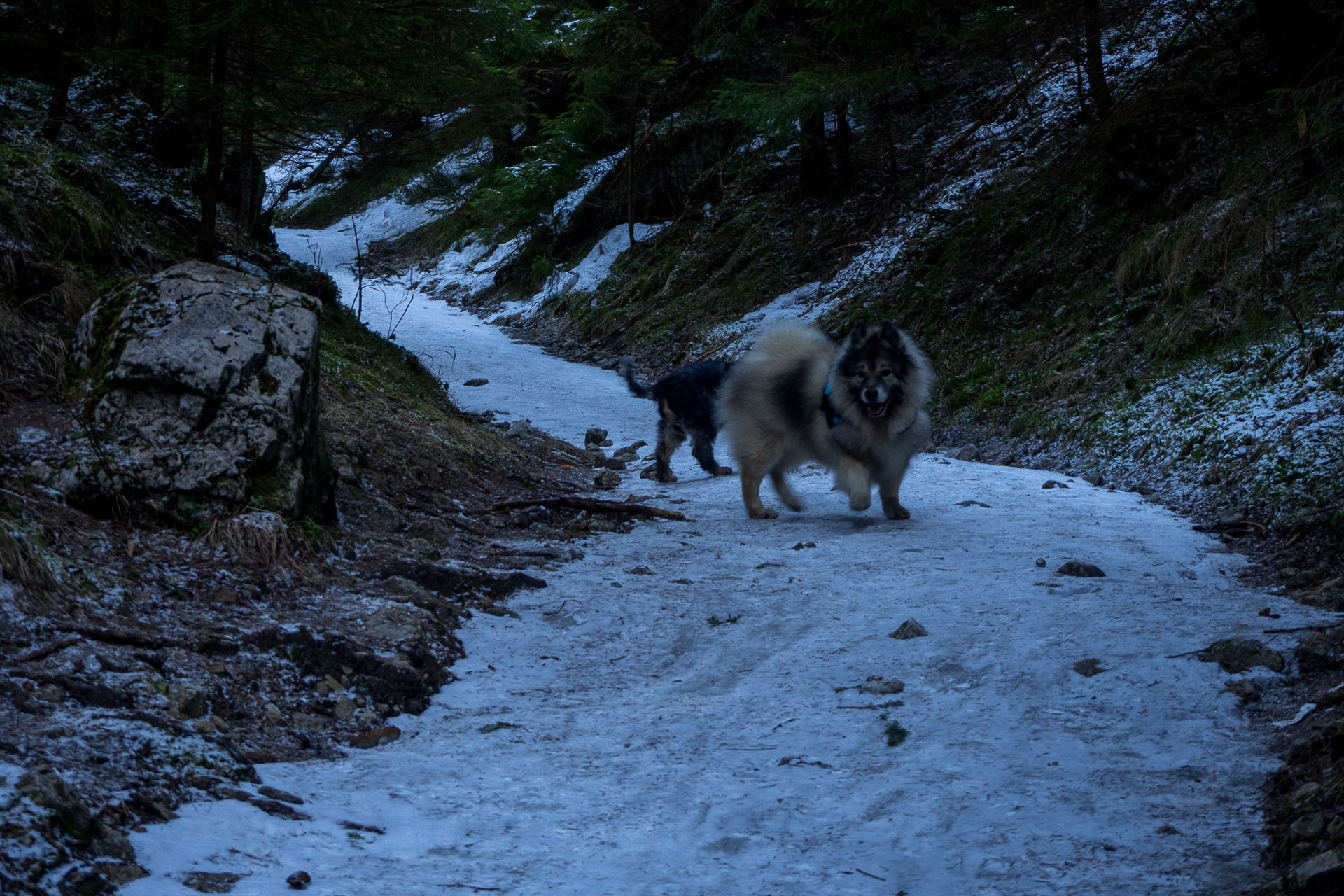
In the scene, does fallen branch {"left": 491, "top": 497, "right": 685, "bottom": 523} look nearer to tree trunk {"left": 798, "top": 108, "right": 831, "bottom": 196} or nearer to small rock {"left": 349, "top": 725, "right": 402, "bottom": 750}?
small rock {"left": 349, "top": 725, "right": 402, "bottom": 750}

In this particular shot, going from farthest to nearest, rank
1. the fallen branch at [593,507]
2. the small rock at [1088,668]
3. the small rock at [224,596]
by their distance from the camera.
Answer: the fallen branch at [593,507] → the small rock at [224,596] → the small rock at [1088,668]

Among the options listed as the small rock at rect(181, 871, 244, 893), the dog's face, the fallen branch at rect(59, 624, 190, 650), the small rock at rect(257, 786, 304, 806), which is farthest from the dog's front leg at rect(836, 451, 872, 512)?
the small rock at rect(181, 871, 244, 893)

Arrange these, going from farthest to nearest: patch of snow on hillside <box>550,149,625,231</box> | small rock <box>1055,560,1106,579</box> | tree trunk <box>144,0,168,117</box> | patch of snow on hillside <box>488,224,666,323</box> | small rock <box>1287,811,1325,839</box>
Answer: patch of snow on hillside <box>550,149,625,231</box>
patch of snow on hillside <box>488,224,666,323</box>
tree trunk <box>144,0,168,117</box>
small rock <box>1055,560,1106,579</box>
small rock <box>1287,811,1325,839</box>

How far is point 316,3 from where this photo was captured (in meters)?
7.68

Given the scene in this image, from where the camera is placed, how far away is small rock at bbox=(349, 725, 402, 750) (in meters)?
3.45

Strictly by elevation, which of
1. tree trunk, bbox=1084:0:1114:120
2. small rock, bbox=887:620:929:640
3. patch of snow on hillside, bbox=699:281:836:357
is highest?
tree trunk, bbox=1084:0:1114:120

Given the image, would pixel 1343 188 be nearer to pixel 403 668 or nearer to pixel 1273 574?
pixel 1273 574

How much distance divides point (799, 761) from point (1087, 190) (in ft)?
36.1

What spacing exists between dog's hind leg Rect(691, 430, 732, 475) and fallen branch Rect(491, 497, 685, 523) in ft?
7.48

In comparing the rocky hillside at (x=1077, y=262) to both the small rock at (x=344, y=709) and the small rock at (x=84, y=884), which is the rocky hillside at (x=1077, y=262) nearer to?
the small rock at (x=344, y=709)

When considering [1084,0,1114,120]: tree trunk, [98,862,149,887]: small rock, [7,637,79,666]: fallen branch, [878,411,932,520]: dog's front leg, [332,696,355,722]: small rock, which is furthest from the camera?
[1084,0,1114,120]: tree trunk

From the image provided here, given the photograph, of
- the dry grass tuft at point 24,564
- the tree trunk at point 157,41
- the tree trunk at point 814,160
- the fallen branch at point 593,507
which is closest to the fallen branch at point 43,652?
the dry grass tuft at point 24,564

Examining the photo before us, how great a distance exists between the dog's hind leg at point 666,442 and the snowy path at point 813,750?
3.52 m

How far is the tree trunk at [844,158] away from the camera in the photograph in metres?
17.2
